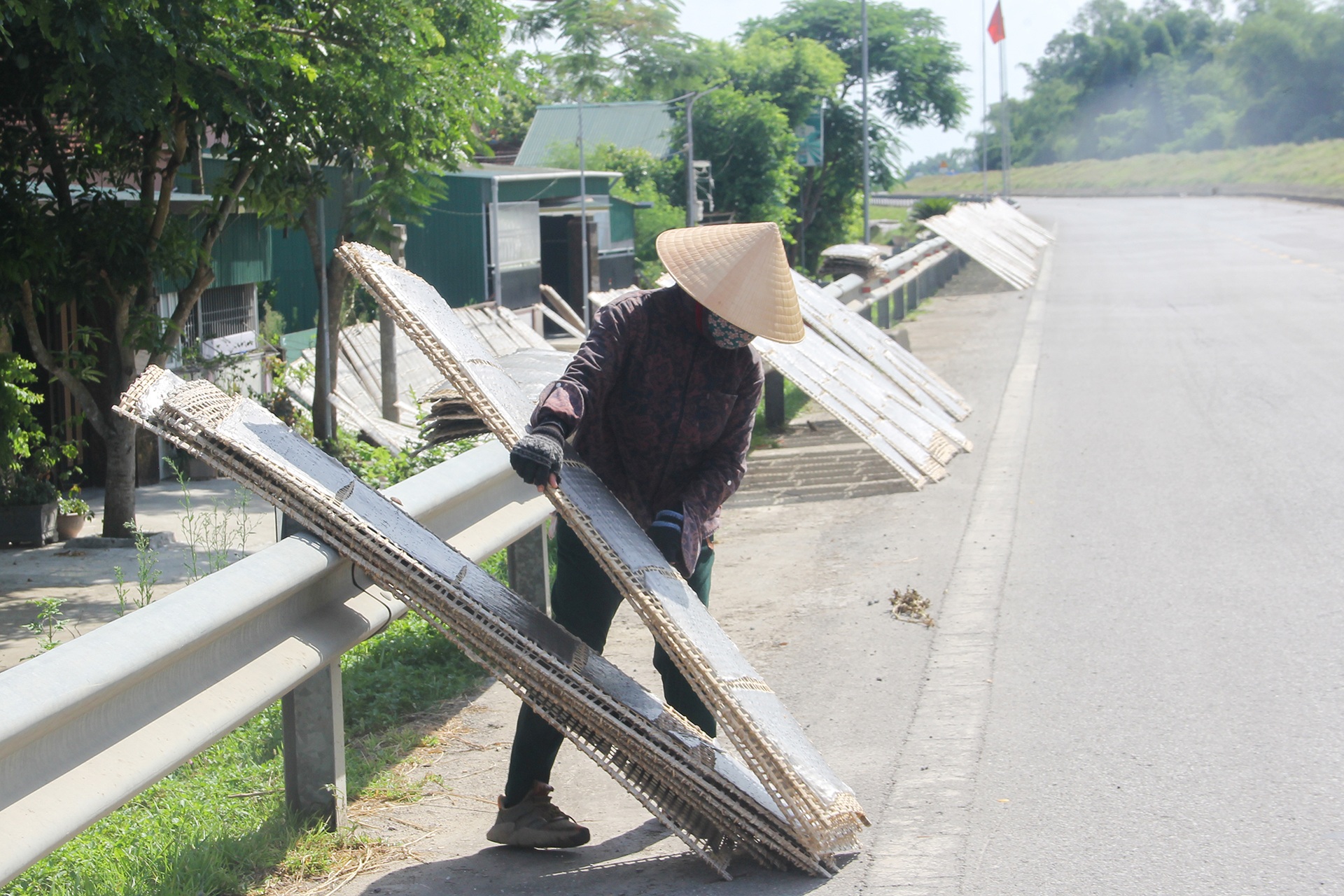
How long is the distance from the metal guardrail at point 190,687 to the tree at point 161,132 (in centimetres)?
464

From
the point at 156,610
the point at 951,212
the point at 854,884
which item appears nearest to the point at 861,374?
the point at 854,884

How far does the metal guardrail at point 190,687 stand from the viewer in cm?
242

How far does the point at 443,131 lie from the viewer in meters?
10.0

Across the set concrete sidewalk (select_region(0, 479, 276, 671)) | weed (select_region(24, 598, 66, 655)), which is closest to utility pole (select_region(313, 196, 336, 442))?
concrete sidewalk (select_region(0, 479, 276, 671))

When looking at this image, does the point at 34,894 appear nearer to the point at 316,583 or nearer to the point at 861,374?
the point at 316,583

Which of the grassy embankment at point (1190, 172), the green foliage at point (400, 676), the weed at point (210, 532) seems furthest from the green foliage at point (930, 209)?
the green foliage at point (400, 676)

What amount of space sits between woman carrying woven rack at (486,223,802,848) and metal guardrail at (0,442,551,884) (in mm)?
538

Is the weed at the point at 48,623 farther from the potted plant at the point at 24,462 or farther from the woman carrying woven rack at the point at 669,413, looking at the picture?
the woman carrying woven rack at the point at 669,413

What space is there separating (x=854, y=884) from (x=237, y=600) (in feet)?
5.41

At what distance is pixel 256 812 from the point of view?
12.1ft

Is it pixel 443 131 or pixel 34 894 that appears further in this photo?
pixel 443 131

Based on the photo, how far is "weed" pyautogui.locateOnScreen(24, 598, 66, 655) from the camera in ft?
18.4

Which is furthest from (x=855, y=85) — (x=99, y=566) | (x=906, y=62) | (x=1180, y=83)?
(x=1180, y=83)

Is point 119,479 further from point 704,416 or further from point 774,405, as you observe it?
point 704,416
